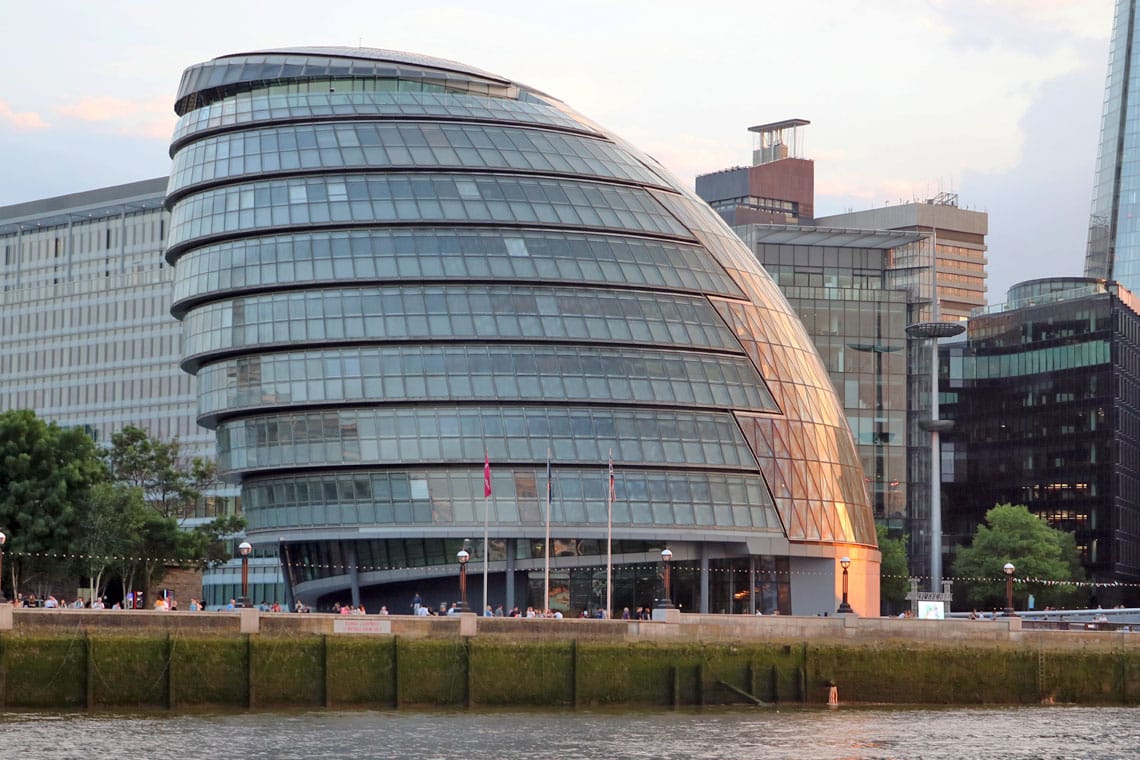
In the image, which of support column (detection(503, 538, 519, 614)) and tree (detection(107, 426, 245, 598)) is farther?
tree (detection(107, 426, 245, 598))

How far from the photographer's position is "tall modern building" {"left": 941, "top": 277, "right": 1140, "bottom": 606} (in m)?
166

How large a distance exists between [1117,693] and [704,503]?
24.1m

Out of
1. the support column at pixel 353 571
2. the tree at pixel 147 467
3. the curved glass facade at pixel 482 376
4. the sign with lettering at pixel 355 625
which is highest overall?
the curved glass facade at pixel 482 376

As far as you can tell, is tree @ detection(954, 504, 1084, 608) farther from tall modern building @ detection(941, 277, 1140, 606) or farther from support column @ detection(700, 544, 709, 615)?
support column @ detection(700, 544, 709, 615)

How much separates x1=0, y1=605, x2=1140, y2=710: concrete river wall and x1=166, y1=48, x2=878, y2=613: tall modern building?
1783 cm

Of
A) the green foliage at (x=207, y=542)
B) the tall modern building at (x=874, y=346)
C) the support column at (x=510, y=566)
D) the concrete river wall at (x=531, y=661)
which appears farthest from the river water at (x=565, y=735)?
the tall modern building at (x=874, y=346)

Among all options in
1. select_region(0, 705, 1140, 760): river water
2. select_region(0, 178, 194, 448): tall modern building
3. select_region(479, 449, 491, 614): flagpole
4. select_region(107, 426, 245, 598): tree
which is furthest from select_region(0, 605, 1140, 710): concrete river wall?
select_region(0, 178, 194, 448): tall modern building

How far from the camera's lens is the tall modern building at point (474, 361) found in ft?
328

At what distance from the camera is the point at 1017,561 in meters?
145

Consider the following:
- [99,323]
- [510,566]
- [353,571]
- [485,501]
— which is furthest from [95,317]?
[485,501]

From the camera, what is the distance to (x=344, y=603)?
104m

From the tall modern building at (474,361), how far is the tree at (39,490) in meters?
8.93

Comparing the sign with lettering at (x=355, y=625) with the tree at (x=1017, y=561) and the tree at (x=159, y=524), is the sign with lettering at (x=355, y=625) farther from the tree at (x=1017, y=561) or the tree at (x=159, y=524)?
the tree at (x=1017, y=561)

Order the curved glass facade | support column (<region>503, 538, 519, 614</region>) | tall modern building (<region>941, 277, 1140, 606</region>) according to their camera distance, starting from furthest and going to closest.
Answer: tall modern building (<region>941, 277, 1140, 606</region>) < the curved glass facade < support column (<region>503, 538, 519, 614</region>)
